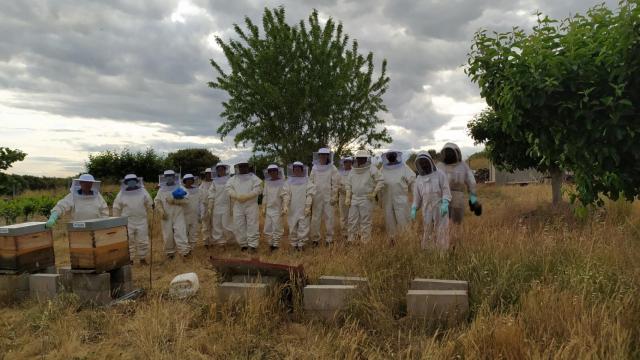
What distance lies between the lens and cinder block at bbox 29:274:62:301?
6055 mm

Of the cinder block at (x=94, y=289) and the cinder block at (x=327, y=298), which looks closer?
the cinder block at (x=327, y=298)

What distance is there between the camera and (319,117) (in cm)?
1612

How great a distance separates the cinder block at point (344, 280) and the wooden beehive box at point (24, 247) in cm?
446

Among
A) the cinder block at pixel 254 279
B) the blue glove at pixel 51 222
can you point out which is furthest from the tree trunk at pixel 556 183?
the blue glove at pixel 51 222

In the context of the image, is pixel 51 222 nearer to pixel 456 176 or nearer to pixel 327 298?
pixel 327 298

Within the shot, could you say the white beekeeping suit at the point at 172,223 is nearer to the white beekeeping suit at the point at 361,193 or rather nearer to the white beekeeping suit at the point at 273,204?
the white beekeeping suit at the point at 273,204

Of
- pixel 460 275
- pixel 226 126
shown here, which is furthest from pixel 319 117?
pixel 460 275

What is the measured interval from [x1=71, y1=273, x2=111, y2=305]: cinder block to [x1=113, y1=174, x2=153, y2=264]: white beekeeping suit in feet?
10.8

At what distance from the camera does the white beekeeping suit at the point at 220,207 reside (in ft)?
34.4

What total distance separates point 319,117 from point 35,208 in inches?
423

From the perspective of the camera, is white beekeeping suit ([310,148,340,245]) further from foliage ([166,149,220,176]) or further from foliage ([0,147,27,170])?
foliage ([166,149,220,176])

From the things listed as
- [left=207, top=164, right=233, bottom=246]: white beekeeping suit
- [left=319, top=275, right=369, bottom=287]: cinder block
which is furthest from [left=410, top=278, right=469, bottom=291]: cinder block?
[left=207, top=164, right=233, bottom=246]: white beekeeping suit

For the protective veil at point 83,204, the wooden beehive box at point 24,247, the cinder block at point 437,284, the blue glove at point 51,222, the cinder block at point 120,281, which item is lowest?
the cinder block at point 120,281

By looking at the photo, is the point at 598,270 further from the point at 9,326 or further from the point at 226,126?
the point at 226,126
